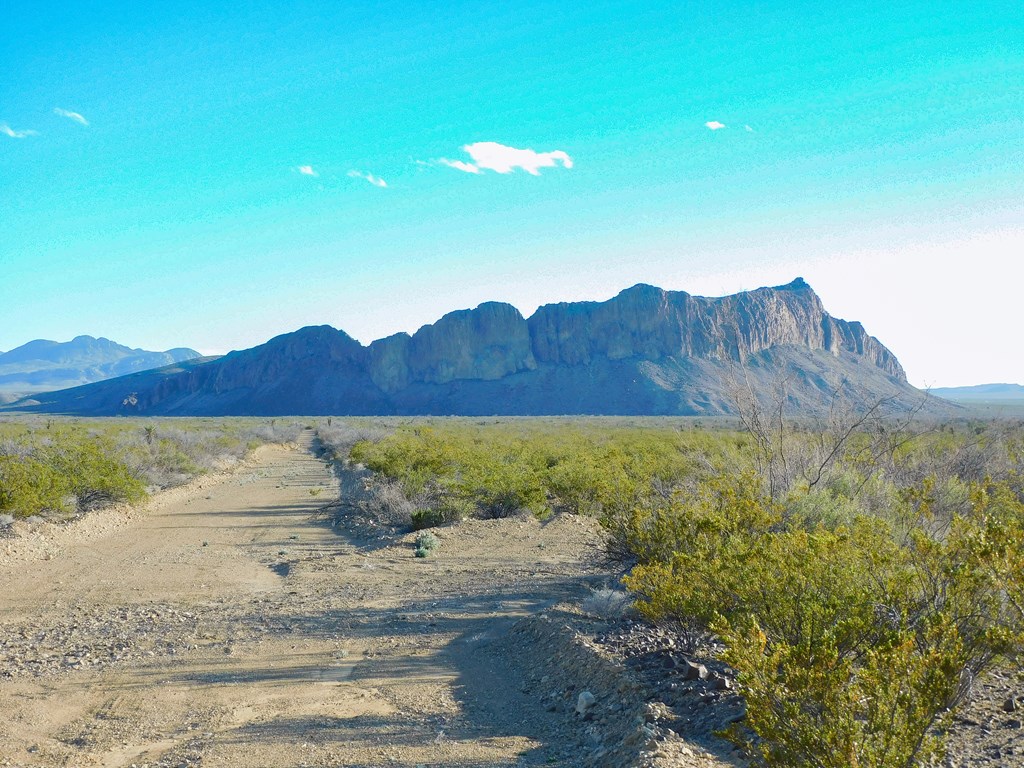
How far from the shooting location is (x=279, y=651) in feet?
25.7

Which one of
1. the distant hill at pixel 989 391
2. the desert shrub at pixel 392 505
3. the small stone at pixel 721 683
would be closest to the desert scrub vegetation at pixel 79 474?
the desert shrub at pixel 392 505

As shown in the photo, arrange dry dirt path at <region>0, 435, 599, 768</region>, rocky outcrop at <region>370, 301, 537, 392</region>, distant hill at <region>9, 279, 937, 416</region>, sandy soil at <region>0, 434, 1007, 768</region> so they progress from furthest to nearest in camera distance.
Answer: rocky outcrop at <region>370, 301, 537, 392</region> → distant hill at <region>9, 279, 937, 416</region> → dry dirt path at <region>0, 435, 599, 768</region> → sandy soil at <region>0, 434, 1007, 768</region>

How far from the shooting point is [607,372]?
100 m

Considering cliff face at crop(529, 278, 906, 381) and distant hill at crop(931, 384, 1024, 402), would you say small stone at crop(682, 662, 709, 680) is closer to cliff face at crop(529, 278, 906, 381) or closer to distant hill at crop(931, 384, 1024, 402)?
cliff face at crop(529, 278, 906, 381)

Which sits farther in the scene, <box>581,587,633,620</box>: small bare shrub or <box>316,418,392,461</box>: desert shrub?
<box>316,418,392,461</box>: desert shrub

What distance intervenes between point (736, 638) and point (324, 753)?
128 inches

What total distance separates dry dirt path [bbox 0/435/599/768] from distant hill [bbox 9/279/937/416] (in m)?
70.9

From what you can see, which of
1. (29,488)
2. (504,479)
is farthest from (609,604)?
(29,488)

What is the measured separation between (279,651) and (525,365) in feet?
338

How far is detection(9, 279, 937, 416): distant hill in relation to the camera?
9256cm

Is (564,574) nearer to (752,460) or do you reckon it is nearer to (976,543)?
(752,460)

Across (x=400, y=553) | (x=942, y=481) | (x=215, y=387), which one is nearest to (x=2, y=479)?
(x=400, y=553)

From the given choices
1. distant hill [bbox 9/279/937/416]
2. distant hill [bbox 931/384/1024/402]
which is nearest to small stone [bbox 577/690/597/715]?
distant hill [bbox 9/279/937/416]

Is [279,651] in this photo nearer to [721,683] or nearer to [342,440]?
[721,683]
